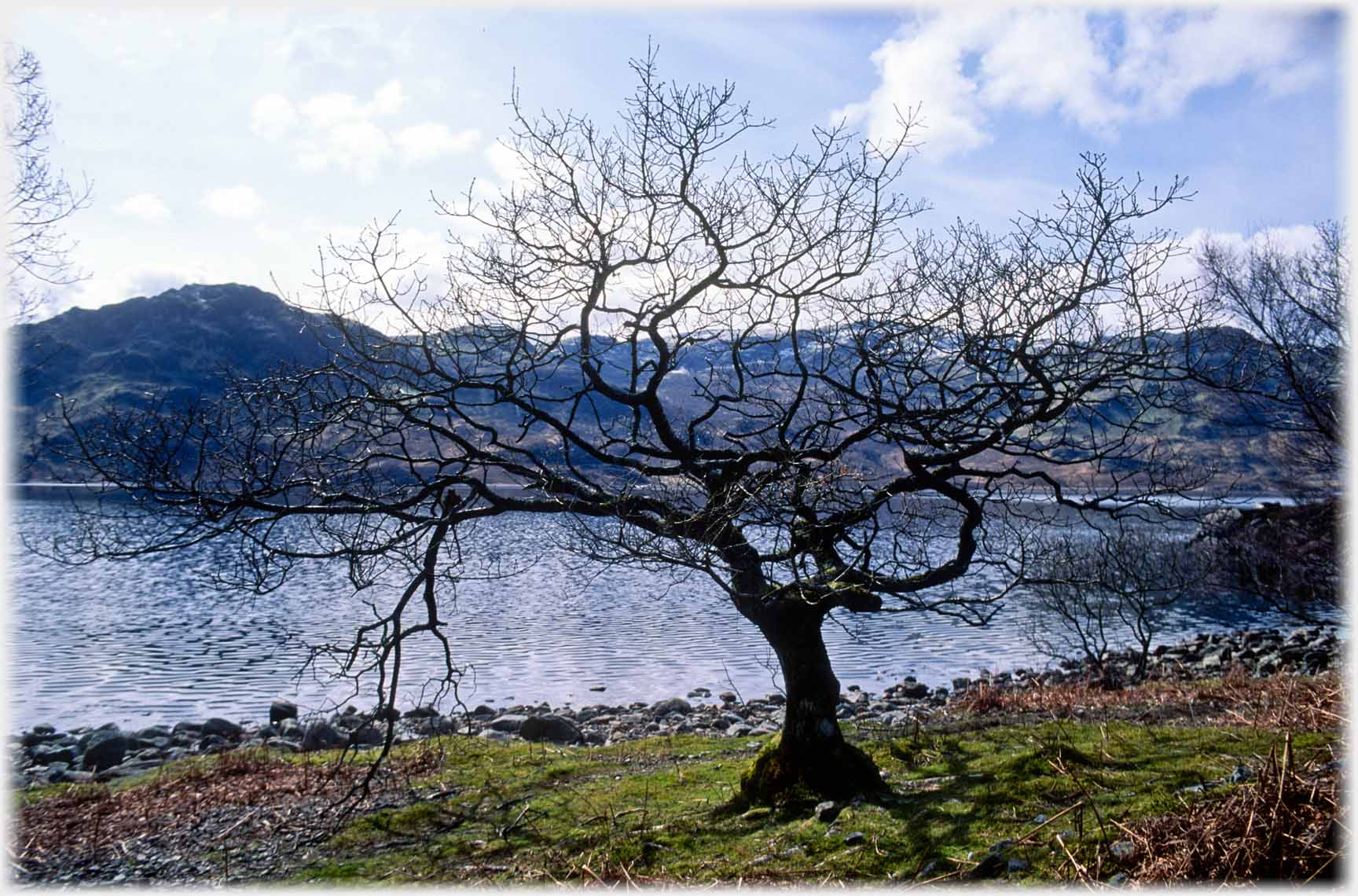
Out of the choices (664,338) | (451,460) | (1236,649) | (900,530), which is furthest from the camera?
(1236,649)

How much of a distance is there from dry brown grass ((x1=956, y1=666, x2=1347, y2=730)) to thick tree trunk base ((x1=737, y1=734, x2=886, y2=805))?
12.4 ft

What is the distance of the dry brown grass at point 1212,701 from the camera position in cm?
1027

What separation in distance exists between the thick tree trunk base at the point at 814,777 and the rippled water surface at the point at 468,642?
770 cm

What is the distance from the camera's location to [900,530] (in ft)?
28.3

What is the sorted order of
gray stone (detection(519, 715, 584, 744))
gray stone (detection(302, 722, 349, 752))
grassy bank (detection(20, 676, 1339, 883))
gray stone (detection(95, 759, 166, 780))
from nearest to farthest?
grassy bank (detection(20, 676, 1339, 883)) → gray stone (detection(95, 759, 166, 780)) → gray stone (detection(302, 722, 349, 752)) → gray stone (detection(519, 715, 584, 744))

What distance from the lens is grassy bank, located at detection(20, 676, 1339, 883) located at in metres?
6.44

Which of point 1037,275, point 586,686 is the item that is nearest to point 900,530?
point 1037,275

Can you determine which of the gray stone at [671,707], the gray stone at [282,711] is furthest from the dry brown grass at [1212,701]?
the gray stone at [282,711]

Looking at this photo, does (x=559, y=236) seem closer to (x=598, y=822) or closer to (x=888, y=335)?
(x=888, y=335)

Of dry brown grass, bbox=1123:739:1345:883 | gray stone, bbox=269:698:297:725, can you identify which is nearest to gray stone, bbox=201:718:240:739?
gray stone, bbox=269:698:297:725

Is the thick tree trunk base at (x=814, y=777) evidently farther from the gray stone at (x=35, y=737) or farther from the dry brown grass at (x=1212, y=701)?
the gray stone at (x=35, y=737)

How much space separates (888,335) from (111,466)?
8.42m

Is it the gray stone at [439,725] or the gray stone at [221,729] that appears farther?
the gray stone at [221,729]

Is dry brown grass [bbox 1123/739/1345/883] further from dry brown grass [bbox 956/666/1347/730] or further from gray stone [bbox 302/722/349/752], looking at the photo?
gray stone [bbox 302/722/349/752]
